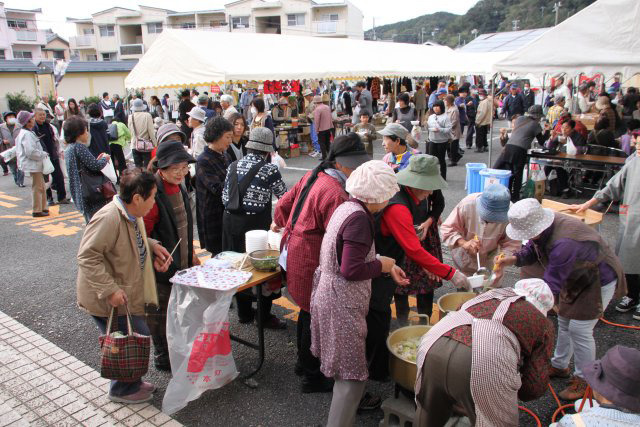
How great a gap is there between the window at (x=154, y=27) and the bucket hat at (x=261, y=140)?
5262 cm

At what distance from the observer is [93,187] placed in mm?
5488

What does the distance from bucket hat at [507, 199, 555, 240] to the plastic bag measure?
6.52 ft

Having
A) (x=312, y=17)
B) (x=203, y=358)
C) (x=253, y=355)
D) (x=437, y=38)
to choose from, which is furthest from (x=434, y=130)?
(x=437, y=38)

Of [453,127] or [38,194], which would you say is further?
[453,127]

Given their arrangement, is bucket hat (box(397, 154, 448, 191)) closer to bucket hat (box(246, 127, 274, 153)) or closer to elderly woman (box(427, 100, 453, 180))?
bucket hat (box(246, 127, 274, 153))

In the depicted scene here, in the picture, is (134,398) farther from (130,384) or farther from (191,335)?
(191,335)

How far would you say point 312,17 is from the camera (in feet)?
159

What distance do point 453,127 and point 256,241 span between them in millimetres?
8582

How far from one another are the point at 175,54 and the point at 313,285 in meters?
8.25

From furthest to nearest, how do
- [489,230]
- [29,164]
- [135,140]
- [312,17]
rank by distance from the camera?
[312,17] < [135,140] < [29,164] < [489,230]

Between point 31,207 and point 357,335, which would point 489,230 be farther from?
point 31,207

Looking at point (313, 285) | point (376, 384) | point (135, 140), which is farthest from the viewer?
point (135, 140)

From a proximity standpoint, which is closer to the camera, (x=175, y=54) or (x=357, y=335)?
(x=357, y=335)

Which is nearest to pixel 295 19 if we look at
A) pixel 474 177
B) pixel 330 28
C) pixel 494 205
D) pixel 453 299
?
pixel 330 28
